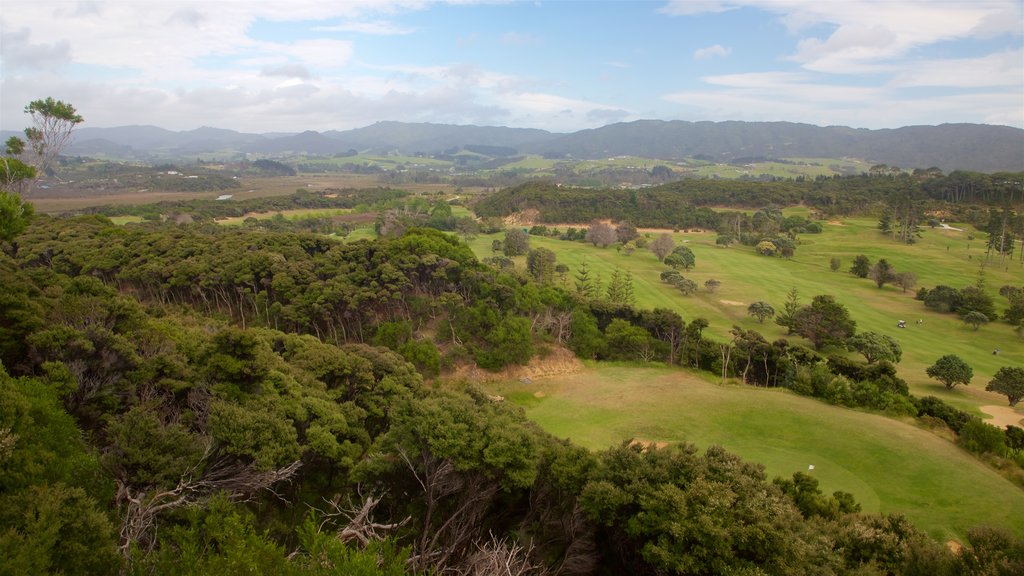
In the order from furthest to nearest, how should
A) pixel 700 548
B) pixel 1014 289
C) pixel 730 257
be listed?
pixel 730 257 → pixel 1014 289 → pixel 700 548

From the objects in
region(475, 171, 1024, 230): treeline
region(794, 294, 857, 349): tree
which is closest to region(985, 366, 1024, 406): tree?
region(794, 294, 857, 349): tree

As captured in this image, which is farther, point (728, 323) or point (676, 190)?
point (676, 190)

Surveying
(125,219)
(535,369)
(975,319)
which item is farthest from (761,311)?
(125,219)

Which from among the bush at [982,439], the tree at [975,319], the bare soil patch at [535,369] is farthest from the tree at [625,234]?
the bush at [982,439]

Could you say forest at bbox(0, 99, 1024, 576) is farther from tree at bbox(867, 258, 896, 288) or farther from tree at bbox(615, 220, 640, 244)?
tree at bbox(615, 220, 640, 244)

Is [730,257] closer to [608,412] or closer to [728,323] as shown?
[728,323]

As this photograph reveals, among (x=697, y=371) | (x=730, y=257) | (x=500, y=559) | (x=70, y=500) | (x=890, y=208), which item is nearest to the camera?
(x=70, y=500)

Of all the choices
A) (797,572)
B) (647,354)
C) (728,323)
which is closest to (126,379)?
(797,572)

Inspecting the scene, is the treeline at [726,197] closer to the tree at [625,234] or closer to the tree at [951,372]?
the tree at [625,234]
